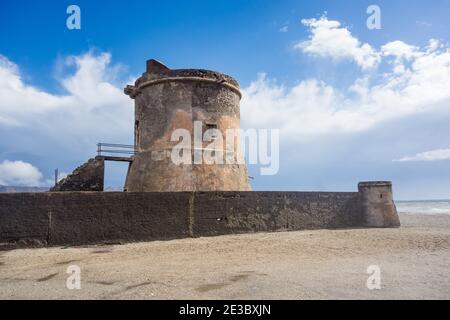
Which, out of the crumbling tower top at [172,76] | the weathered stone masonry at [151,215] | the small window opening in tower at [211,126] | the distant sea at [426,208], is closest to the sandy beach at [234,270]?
the weathered stone masonry at [151,215]

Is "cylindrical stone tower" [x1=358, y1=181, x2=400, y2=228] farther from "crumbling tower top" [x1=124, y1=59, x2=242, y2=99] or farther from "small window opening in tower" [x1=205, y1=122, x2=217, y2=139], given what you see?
"crumbling tower top" [x1=124, y1=59, x2=242, y2=99]

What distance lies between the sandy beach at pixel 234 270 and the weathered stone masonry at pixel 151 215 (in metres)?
0.47

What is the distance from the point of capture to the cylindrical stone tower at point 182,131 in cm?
1323

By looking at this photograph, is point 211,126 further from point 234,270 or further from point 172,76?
point 234,270

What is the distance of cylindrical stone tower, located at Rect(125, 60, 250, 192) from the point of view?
13.2m

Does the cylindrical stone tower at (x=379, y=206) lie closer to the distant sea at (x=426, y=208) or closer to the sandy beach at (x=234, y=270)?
the sandy beach at (x=234, y=270)

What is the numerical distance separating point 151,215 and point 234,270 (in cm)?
426

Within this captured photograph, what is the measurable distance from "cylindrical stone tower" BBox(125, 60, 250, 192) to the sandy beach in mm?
4684

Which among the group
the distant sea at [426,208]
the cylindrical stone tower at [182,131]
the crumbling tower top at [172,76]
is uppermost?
the crumbling tower top at [172,76]

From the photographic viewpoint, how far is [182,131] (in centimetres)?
1336

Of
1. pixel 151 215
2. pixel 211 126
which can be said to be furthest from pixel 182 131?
pixel 151 215

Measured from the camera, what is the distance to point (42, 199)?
8.05 meters

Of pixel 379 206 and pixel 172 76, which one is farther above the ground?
pixel 172 76
